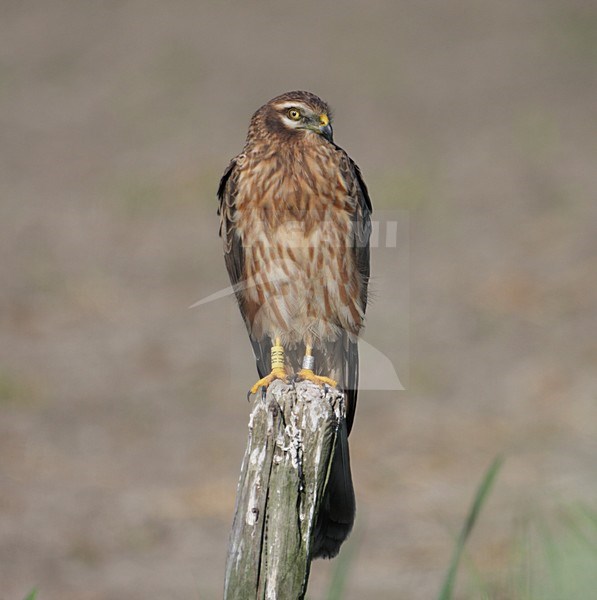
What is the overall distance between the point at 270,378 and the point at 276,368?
19 cm

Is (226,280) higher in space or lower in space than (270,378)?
higher

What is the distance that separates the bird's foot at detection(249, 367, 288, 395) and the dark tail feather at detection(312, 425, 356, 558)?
533 mm

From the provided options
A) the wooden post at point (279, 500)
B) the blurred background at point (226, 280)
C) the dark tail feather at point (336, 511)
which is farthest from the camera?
the blurred background at point (226, 280)

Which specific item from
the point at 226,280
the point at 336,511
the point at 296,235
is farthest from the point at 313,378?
the point at 226,280

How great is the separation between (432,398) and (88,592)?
3.67 metres

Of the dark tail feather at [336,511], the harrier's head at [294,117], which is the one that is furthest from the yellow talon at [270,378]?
the harrier's head at [294,117]

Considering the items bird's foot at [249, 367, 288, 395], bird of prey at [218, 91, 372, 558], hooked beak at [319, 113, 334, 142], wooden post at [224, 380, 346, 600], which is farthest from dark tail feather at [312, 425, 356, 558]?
hooked beak at [319, 113, 334, 142]

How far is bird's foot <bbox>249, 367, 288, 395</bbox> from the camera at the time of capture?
3.77 m

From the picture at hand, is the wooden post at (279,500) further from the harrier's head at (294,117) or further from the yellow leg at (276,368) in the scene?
the harrier's head at (294,117)

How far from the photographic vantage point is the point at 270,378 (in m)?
3.85

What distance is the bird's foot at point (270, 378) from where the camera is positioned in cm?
377

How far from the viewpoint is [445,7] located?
16.4m

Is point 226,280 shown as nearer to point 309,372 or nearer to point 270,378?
point 309,372

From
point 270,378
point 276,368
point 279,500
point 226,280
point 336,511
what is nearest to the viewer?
point 279,500
